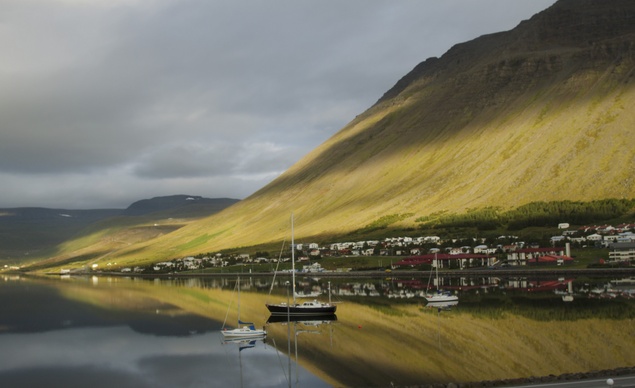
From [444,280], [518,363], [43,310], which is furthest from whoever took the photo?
[444,280]

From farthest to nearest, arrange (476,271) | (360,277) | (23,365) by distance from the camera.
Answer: (360,277) < (476,271) < (23,365)

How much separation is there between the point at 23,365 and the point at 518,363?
3884 centimetres

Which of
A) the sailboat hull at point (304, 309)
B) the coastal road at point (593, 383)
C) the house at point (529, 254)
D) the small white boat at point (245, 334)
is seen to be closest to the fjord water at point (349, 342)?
the small white boat at point (245, 334)

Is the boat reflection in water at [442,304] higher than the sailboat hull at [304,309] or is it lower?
lower

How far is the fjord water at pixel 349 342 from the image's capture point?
139ft

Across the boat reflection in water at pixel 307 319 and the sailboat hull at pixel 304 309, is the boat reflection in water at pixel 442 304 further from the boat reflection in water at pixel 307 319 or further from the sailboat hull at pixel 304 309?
the boat reflection in water at pixel 307 319

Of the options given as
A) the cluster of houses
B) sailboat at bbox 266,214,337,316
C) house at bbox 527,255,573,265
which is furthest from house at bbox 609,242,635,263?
sailboat at bbox 266,214,337,316

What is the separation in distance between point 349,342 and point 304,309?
1913 centimetres

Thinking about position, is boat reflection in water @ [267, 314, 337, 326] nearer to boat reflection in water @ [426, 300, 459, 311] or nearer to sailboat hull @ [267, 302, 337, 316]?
sailboat hull @ [267, 302, 337, 316]

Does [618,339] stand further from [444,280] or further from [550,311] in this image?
[444,280]

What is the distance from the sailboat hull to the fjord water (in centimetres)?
148

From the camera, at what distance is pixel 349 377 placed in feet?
136

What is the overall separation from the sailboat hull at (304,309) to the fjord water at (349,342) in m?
1.48

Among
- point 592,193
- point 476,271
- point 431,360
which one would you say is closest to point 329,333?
point 431,360
